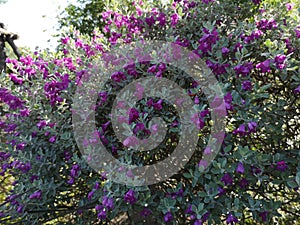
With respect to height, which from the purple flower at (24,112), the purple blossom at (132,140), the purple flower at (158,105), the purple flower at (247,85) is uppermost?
the purple flower at (247,85)

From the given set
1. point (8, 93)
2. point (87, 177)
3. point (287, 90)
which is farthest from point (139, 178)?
point (8, 93)

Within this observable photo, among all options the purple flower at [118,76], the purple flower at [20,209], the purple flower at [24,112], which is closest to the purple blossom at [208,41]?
the purple flower at [118,76]

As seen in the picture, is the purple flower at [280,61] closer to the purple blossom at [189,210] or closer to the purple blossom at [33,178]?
the purple blossom at [189,210]

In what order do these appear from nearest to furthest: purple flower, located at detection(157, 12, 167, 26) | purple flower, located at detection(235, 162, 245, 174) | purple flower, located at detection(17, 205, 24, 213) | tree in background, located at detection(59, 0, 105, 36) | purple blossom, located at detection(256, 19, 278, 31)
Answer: purple flower, located at detection(235, 162, 245, 174), purple blossom, located at detection(256, 19, 278, 31), purple flower, located at detection(17, 205, 24, 213), purple flower, located at detection(157, 12, 167, 26), tree in background, located at detection(59, 0, 105, 36)

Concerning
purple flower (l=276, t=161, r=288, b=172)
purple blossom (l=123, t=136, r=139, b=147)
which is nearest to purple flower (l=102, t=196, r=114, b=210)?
purple blossom (l=123, t=136, r=139, b=147)

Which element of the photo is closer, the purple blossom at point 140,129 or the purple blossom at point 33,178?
the purple blossom at point 140,129

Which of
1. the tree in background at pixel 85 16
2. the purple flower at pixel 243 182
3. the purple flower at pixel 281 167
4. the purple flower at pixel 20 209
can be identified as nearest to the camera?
the purple flower at pixel 281 167

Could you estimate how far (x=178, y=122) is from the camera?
8.49 ft

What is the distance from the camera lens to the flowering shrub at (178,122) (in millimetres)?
2365

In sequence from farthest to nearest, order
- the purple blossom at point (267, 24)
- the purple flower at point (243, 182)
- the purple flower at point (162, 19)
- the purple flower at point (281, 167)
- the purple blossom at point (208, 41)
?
the purple flower at point (162, 19), the purple blossom at point (267, 24), the purple blossom at point (208, 41), the purple flower at point (243, 182), the purple flower at point (281, 167)

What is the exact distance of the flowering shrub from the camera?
7.76 feet

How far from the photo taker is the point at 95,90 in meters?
2.92

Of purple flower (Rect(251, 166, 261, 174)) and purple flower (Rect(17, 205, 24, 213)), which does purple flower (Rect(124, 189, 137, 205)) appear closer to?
purple flower (Rect(251, 166, 261, 174))

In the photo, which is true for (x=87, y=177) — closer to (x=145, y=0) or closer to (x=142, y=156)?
(x=142, y=156)
